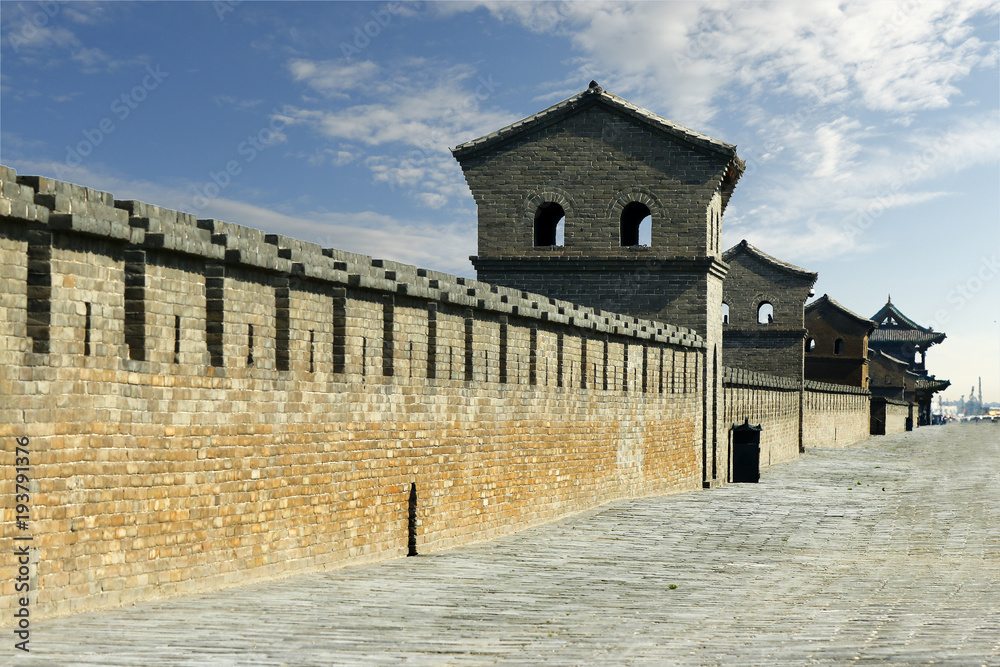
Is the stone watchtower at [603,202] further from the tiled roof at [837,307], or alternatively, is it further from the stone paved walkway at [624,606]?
the tiled roof at [837,307]

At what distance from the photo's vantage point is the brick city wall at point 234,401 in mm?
8102

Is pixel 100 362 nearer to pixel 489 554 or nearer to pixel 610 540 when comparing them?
pixel 489 554

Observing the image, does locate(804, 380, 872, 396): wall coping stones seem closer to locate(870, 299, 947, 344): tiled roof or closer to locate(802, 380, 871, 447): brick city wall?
locate(802, 380, 871, 447): brick city wall

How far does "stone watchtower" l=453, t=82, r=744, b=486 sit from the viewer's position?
25.2 meters

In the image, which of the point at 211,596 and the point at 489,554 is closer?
the point at 211,596

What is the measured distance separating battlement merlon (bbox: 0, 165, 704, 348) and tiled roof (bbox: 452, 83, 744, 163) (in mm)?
9589

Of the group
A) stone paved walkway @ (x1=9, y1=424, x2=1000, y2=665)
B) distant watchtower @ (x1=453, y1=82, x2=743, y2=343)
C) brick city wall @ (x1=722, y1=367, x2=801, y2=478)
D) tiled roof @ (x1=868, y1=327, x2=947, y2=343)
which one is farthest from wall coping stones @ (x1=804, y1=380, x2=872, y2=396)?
tiled roof @ (x1=868, y1=327, x2=947, y2=343)

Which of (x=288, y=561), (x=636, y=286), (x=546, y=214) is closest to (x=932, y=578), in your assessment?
(x=288, y=561)

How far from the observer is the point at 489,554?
1350 cm

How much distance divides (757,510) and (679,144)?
10311 millimetres

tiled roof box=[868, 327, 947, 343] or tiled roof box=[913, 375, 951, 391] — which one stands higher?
tiled roof box=[868, 327, 947, 343]

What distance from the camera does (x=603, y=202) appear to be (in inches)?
1006

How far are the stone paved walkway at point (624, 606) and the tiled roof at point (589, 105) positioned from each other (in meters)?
10.8

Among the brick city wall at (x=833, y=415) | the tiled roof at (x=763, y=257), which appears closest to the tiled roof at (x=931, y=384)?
the brick city wall at (x=833, y=415)
